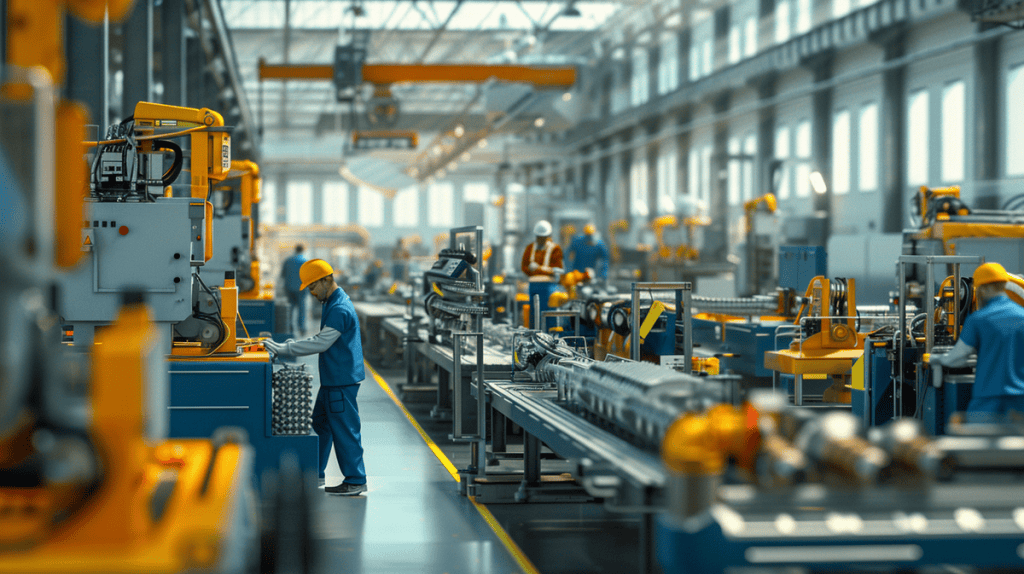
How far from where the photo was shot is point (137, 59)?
934cm

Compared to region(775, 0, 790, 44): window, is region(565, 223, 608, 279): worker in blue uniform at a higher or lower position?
lower

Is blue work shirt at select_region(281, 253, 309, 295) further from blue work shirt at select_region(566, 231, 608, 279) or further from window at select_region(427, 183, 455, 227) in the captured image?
window at select_region(427, 183, 455, 227)

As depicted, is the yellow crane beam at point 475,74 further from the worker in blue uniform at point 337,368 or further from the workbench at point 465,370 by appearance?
the worker in blue uniform at point 337,368

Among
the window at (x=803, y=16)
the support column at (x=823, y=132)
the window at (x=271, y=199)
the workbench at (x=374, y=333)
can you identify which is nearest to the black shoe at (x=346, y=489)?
the workbench at (x=374, y=333)

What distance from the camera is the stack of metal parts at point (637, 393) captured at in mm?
3688

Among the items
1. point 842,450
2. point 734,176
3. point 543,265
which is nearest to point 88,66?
point 543,265

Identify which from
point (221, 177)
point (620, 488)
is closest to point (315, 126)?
point (221, 177)

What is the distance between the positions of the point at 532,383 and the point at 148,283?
2.37 metres

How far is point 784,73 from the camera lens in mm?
19734

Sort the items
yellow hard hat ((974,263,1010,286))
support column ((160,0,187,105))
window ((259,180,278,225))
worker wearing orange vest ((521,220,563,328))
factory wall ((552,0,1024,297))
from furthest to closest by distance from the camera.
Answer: window ((259,180,278,225)) < factory wall ((552,0,1024,297)) < worker wearing orange vest ((521,220,563,328)) < support column ((160,0,187,105)) < yellow hard hat ((974,263,1010,286))

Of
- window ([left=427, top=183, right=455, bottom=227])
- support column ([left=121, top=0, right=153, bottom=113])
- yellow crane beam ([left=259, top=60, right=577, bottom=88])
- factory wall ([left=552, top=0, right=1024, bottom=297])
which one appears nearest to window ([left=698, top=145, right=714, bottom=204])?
factory wall ([left=552, top=0, right=1024, bottom=297])

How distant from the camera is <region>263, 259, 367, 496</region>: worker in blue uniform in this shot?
19.5ft

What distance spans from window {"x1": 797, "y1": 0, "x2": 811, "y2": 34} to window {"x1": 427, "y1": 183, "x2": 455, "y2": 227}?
24579mm

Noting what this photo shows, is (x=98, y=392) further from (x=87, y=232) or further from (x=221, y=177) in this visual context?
(x=221, y=177)
